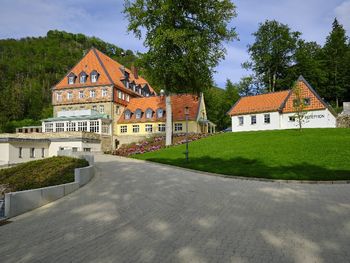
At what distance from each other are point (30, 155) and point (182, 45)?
21559 millimetres

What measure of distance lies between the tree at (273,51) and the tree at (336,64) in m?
8.84

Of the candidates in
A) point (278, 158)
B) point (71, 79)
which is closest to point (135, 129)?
point (71, 79)

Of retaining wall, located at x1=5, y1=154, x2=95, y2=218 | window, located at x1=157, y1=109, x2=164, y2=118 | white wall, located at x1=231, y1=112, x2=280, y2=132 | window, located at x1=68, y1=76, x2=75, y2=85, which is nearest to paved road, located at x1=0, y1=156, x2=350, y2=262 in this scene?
retaining wall, located at x1=5, y1=154, x2=95, y2=218

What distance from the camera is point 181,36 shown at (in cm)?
2925

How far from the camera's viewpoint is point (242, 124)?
42062 mm

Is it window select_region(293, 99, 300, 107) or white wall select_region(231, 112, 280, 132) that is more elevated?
window select_region(293, 99, 300, 107)

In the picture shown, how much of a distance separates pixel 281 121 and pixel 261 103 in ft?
13.2

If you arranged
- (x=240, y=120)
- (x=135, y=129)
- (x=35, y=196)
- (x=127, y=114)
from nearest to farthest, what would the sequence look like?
(x=35, y=196) < (x=240, y=120) < (x=135, y=129) < (x=127, y=114)

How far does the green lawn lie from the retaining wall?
768 cm

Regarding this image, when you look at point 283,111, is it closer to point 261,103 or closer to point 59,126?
point 261,103

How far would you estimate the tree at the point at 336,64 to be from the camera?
56.7 metres

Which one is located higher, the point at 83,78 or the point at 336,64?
the point at 336,64

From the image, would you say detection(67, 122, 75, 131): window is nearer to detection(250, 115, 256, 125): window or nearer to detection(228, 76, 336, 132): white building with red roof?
detection(228, 76, 336, 132): white building with red roof

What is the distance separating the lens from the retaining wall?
28.7 feet
